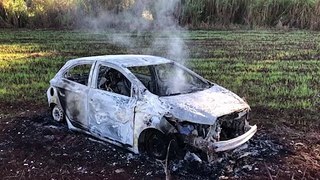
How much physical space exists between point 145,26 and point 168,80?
11.6 metres

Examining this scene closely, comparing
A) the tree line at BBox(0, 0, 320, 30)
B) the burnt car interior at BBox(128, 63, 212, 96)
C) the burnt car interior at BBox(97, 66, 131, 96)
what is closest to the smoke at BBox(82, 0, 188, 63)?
the tree line at BBox(0, 0, 320, 30)

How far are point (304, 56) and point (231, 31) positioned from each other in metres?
7.28

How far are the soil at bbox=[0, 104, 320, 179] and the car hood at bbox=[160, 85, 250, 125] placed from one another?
0.64 metres

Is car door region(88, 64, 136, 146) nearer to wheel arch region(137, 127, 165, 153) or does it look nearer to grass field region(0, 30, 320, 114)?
wheel arch region(137, 127, 165, 153)

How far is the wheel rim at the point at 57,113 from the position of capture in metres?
7.77

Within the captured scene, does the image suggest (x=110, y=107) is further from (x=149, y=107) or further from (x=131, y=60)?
(x=131, y=60)

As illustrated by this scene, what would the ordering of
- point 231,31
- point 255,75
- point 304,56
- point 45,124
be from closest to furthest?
1. point 45,124
2. point 255,75
3. point 304,56
4. point 231,31

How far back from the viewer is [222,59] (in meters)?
14.8

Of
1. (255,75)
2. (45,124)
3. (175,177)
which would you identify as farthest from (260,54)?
(175,177)

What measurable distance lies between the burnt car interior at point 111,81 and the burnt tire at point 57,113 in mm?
1188

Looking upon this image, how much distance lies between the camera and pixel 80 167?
6105mm

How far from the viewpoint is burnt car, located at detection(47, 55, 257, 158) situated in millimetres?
A: 5883

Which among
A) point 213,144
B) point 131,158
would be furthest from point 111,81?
point 213,144

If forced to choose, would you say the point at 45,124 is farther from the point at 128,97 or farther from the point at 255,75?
the point at 255,75
